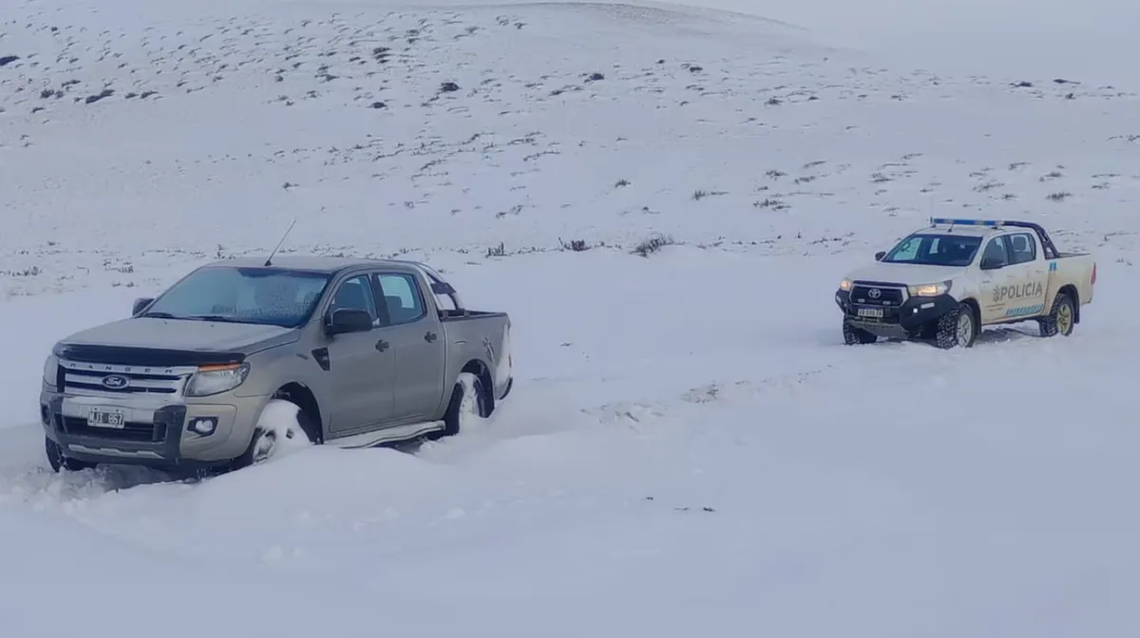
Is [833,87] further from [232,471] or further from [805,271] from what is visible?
[232,471]

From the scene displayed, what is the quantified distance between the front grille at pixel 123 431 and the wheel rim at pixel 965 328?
11122 mm

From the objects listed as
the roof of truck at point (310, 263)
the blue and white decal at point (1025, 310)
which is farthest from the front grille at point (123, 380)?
the blue and white decal at point (1025, 310)

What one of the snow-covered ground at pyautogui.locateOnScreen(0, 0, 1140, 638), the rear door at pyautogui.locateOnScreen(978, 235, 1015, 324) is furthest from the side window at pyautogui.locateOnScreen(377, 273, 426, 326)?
the rear door at pyautogui.locateOnScreen(978, 235, 1015, 324)

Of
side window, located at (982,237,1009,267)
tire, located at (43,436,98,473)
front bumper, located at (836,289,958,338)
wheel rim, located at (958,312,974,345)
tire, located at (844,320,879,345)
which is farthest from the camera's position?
side window, located at (982,237,1009,267)

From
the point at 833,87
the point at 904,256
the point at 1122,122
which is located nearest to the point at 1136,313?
the point at 904,256

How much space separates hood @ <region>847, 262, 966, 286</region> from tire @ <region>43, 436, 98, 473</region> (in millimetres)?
10731

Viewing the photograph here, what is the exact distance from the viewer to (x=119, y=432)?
904 cm

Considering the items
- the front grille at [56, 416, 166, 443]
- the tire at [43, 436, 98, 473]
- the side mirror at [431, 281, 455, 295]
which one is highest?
the front grille at [56, 416, 166, 443]

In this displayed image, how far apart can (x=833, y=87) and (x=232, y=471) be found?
4775 cm

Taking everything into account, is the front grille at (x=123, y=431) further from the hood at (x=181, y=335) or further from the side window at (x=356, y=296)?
the side window at (x=356, y=296)

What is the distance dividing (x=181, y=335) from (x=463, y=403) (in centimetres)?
277

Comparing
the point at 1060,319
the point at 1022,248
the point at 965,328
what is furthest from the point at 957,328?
the point at 1060,319

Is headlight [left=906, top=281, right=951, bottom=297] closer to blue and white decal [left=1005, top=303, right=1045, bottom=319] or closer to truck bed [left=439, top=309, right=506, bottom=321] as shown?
blue and white decal [left=1005, top=303, right=1045, bottom=319]

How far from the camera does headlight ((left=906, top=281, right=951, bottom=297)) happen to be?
56.5ft
